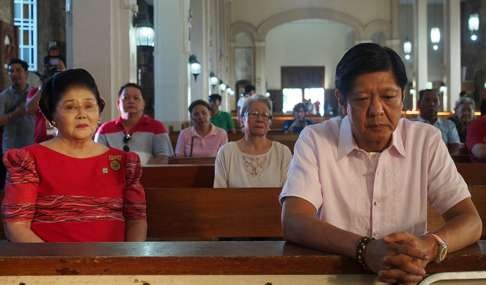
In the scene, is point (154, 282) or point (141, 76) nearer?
point (154, 282)

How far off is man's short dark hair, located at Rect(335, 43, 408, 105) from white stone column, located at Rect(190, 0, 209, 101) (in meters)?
14.1

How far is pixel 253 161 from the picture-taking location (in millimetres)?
4793

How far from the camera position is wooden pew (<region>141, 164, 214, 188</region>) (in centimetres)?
520

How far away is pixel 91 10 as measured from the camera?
6.77m

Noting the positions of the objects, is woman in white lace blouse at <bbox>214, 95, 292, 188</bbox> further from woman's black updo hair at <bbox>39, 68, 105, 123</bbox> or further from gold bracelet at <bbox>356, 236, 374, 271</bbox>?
gold bracelet at <bbox>356, 236, 374, 271</bbox>

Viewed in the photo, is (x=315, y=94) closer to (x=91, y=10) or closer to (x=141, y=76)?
(x=141, y=76)

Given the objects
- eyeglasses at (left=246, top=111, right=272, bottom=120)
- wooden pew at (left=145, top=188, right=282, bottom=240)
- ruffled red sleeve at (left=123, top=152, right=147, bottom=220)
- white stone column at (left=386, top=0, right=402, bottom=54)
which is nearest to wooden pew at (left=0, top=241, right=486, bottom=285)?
ruffled red sleeve at (left=123, top=152, right=147, bottom=220)

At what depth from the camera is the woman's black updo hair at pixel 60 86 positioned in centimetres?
294

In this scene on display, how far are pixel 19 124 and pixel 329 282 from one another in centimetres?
566

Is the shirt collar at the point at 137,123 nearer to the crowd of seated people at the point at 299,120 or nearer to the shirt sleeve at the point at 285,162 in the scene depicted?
the shirt sleeve at the point at 285,162

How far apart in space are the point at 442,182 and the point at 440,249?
17.0 inches

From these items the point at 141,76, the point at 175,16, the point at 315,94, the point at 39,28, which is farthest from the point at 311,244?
the point at 315,94

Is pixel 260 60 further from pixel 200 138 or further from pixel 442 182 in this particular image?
pixel 442 182

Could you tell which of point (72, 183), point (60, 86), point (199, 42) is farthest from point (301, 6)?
point (72, 183)
